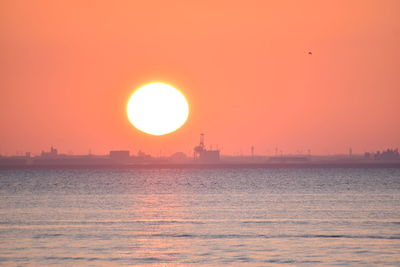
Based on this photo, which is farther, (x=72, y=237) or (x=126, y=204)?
(x=126, y=204)

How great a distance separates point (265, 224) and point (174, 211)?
15.1m

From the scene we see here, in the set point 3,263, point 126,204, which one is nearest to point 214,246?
point 3,263

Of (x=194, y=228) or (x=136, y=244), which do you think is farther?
(x=194, y=228)

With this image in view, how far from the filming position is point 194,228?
5197 centimetres

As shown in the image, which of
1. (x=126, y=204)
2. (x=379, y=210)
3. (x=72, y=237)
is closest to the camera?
(x=72, y=237)

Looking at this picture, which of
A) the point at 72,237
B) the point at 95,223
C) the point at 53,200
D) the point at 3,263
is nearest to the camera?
the point at 3,263

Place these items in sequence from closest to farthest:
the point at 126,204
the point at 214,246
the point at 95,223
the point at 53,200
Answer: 1. the point at 214,246
2. the point at 95,223
3. the point at 126,204
4. the point at 53,200

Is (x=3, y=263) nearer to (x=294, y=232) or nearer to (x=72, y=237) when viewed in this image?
(x=72, y=237)

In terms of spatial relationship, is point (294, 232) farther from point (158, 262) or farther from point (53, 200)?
point (53, 200)

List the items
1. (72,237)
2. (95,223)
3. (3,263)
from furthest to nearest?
1. (95,223)
2. (72,237)
3. (3,263)

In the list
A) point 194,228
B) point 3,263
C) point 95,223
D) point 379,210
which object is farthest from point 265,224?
point 3,263

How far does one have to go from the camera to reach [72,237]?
46.6 meters

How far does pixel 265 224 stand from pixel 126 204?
26907 mm

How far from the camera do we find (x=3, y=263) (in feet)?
120
